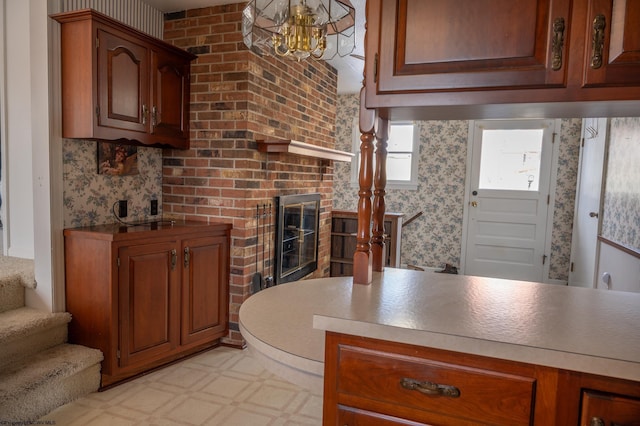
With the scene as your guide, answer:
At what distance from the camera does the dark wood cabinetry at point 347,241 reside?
14.4 ft

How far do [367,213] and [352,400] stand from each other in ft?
1.89

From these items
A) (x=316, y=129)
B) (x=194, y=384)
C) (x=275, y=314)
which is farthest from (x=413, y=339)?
(x=316, y=129)

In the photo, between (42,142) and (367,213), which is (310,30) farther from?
(42,142)

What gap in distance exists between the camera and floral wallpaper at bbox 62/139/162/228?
247 centimetres

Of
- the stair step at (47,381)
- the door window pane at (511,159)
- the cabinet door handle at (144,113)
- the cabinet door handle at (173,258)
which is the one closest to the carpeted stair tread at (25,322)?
the stair step at (47,381)

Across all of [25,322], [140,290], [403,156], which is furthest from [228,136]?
[403,156]

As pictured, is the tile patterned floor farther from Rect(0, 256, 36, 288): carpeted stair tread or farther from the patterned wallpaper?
the patterned wallpaper

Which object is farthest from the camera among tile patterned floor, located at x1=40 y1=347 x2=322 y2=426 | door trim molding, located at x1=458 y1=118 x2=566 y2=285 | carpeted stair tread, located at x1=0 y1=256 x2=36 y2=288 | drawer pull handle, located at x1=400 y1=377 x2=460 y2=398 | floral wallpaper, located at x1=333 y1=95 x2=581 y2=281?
floral wallpaper, located at x1=333 y1=95 x2=581 y2=281

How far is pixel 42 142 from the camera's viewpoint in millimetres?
2330

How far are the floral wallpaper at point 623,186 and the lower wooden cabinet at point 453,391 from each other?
2.69 metres

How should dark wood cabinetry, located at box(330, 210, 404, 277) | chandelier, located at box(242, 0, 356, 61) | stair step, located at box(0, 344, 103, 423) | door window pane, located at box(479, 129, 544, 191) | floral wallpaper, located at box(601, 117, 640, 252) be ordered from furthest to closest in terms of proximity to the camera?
1. door window pane, located at box(479, 129, 544, 191)
2. dark wood cabinetry, located at box(330, 210, 404, 277)
3. floral wallpaper, located at box(601, 117, 640, 252)
4. stair step, located at box(0, 344, 103, 423)
5. chandelier, located at box(242, 0, 356, 61)

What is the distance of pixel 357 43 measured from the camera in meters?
3.62

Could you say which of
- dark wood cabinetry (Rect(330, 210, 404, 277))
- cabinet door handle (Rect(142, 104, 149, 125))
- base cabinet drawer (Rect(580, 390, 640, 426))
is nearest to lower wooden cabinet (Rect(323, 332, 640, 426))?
base cabinet drawer (Rect(580, 390, 640, 426))

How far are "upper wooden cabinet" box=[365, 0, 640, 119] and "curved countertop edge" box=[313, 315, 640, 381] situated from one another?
657mm
